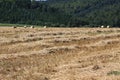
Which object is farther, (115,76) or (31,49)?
(31,49)

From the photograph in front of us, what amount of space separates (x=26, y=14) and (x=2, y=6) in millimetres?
9429

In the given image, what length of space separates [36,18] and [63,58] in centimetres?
12430

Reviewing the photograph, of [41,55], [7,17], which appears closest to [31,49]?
[41,55]

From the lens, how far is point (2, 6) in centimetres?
15500

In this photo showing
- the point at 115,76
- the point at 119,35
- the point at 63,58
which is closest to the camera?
the point at 115,76

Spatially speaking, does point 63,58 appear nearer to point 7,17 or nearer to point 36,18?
point 7,17

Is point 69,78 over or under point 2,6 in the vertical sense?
over

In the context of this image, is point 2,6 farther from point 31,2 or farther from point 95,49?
point 95,49

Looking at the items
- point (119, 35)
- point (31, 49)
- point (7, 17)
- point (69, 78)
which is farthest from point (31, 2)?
point (69, 78)

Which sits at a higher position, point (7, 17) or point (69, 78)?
point (69, 78)

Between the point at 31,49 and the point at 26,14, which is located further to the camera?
the point at 26,14

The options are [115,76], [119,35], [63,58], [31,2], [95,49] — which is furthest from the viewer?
[31,2]

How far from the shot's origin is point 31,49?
34938 mm

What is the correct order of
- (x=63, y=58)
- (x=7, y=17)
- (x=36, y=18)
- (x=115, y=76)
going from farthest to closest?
(x=36, y=18)
(x=7, y=17)
(x=63, y=58)
(x=115, y=76)
